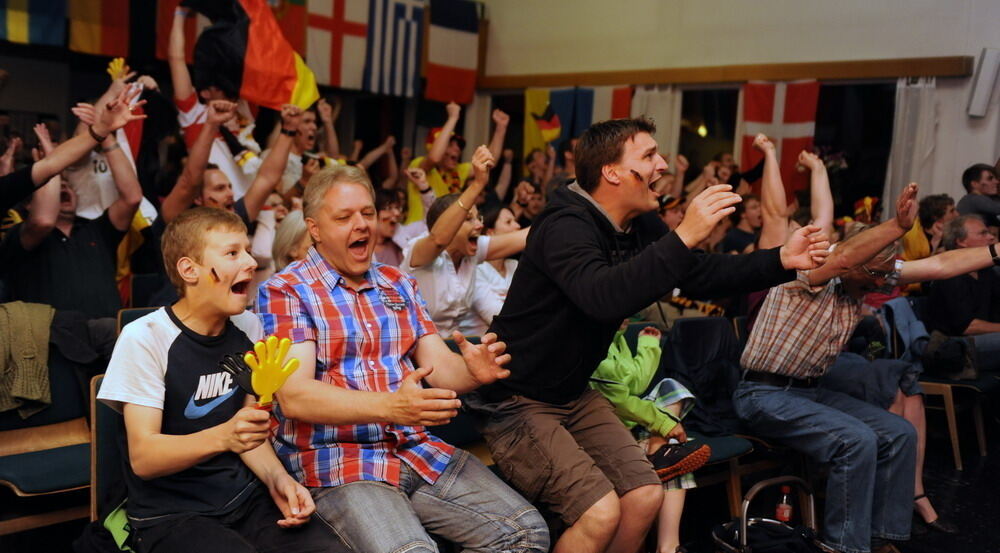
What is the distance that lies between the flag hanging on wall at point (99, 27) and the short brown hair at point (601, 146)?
7606 millimetres

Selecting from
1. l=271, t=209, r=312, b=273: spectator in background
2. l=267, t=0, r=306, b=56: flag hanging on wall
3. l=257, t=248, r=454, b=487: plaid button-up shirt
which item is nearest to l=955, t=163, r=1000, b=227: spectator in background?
l=271, t=209, r=312, b=273: spectator in background

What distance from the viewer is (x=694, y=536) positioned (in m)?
3.99

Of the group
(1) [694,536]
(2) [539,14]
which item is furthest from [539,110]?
(1) [694,536]

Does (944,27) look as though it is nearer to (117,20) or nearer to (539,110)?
(539,110)

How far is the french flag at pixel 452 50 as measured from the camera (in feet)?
38.2

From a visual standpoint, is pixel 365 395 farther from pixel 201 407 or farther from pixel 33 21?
pixel 33 21

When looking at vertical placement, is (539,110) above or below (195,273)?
above

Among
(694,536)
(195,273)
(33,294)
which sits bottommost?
(694,536)

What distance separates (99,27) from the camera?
895cm

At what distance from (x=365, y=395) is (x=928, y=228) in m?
5.75

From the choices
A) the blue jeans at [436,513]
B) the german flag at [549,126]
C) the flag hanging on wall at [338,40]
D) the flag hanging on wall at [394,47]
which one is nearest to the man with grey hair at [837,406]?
the blue jeans at [436,513]

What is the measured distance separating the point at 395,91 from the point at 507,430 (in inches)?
351

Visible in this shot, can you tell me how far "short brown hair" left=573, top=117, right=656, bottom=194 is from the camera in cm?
276

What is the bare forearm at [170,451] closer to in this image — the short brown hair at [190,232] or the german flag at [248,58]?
the short brown hair at [190,232]
